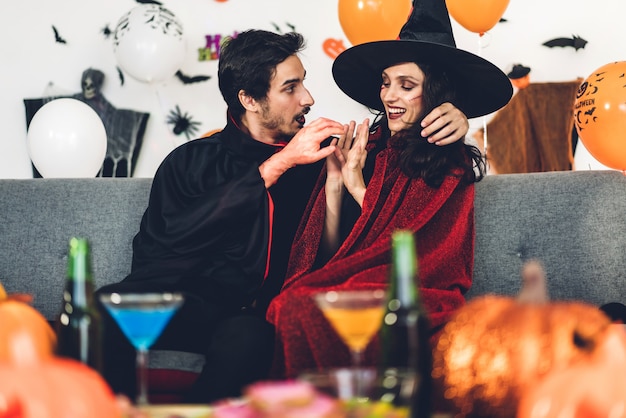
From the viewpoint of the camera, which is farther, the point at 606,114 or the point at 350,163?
the point at 606,114

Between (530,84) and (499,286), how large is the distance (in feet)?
7.23

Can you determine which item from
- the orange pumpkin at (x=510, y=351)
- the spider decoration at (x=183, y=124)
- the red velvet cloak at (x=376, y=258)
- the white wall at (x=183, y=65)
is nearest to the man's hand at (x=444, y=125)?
the red velvet cloak at (x=376, y=258)

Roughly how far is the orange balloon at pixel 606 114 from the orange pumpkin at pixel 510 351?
2007mm

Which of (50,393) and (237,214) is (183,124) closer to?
(237,214)

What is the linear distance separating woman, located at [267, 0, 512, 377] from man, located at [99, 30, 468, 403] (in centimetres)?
9

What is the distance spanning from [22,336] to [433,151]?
168 cm

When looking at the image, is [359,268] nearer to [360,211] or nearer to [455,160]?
[360,211]

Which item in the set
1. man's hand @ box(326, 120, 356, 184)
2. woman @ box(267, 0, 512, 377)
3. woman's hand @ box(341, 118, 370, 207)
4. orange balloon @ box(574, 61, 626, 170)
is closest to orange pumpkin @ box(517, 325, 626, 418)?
woman @ box(267, 0, 512, 377)

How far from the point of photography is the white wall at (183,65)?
183 inches

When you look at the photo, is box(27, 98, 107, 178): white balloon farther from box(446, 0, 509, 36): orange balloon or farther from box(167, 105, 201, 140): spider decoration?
box(446, 0, 509, 36): orange balloon

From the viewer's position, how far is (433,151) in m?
2.56

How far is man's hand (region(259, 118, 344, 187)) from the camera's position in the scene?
2.54 meters

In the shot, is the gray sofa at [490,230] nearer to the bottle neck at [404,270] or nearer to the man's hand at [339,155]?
the man's hand at [339,155]

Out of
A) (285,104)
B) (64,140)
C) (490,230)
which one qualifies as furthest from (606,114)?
(64,140)
